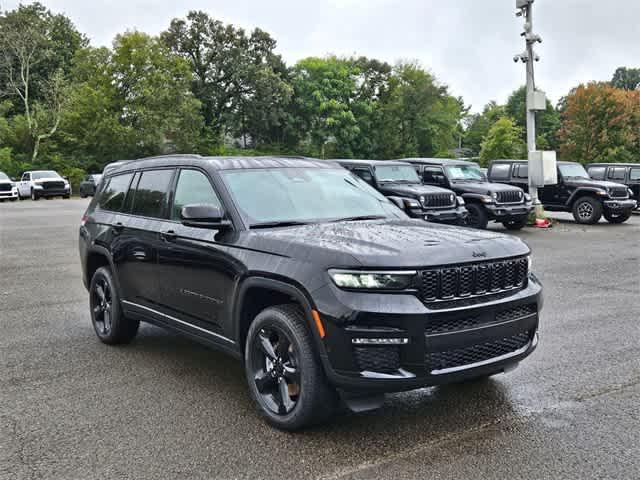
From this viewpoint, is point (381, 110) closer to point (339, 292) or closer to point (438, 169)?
point (438, 169)

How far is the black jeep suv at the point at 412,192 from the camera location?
603 inches

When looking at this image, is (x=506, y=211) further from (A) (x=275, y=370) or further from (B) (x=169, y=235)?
(A) (x=275, y=370)

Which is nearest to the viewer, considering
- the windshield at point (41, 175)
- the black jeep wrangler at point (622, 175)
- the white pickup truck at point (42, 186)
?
the black jeep wrangler at point (622, 175)

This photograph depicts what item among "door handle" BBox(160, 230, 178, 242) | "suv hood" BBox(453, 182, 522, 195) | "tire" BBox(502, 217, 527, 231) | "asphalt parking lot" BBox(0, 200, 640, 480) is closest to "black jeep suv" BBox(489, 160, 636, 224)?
"tire" BBox(502, 217, 527, 231)

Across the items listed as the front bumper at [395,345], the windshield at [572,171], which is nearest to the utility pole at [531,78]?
the windshield at [572,171]

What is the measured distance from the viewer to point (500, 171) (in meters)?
20.2

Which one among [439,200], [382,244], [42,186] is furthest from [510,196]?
[42,186]

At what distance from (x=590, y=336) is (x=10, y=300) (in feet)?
23.2

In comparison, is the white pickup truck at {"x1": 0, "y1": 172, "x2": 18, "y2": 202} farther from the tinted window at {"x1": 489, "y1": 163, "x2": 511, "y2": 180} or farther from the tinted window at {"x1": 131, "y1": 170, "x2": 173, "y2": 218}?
the tinted window at {"x1": 131, "y1": 170, "x2": 173, "y2": 218}

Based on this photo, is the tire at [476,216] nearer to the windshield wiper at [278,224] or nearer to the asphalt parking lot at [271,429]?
the asphalt parking lot at [271,429]

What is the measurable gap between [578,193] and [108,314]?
16514mm

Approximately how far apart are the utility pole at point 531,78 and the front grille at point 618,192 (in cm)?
203

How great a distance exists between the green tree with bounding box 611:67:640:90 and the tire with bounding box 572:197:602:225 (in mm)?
105589

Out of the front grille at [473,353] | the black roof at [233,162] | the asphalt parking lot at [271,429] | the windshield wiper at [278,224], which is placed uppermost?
the black roof at [233,162]
